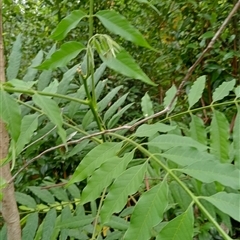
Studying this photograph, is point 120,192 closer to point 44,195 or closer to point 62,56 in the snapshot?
point 62,56

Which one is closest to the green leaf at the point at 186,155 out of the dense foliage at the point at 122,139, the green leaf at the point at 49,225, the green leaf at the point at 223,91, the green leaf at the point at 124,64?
the dense foliage at the point at 122,139

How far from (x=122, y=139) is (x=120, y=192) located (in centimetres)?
15

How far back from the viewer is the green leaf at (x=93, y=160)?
509mm

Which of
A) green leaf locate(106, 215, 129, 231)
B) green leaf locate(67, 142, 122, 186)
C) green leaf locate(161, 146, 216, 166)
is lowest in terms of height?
green leaf locate(106, 215, 129, 231)

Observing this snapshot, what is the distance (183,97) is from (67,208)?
0.95 meters

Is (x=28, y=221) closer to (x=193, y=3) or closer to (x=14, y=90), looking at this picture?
(x=14, y=90)

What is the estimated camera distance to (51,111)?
1.55ft

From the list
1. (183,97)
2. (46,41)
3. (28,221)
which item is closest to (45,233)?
(28,221)

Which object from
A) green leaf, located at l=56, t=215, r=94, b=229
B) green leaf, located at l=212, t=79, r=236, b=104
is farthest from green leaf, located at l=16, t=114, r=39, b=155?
green leaf, located at l=212, t=79, r=236, b=104

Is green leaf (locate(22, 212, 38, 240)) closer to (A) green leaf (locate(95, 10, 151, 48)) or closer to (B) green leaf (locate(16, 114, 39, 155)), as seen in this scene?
(B) green leaf (locate(16, 114, 39, 155))

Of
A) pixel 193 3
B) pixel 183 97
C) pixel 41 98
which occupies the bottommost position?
pixel 183 97

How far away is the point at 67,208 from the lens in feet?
2.46

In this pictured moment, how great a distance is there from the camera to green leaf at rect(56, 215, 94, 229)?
0.68 m

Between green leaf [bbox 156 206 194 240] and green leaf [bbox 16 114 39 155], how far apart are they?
256 millimetres
